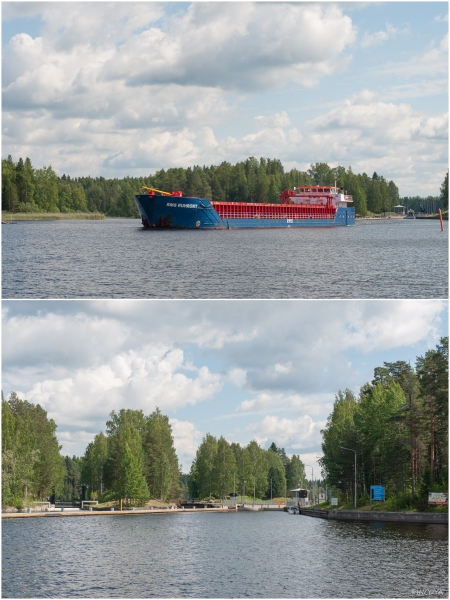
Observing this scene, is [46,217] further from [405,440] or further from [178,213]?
Answer: [405,440]

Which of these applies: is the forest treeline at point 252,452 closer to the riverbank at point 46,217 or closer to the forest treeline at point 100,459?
the forest treeline at point 100,459

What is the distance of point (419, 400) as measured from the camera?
66.5 metres

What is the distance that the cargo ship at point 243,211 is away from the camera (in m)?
110

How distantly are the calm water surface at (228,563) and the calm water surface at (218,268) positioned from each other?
17.1 m

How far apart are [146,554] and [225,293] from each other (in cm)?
1913

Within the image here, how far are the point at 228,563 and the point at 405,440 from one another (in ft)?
98.9

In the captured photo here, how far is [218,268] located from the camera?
213ft

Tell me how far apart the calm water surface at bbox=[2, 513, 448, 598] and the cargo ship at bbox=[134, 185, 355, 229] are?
61.1m

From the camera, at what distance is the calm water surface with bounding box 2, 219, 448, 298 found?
54.0 meters

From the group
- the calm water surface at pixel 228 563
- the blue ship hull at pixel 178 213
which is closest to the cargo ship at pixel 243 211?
the blue ship hull at pixel 178 213

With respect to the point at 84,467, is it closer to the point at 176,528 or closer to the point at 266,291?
the point at 176,528

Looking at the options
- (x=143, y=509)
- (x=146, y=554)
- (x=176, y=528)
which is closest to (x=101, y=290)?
(x=146, y=554)

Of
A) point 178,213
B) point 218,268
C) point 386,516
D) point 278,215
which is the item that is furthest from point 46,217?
point 386,516

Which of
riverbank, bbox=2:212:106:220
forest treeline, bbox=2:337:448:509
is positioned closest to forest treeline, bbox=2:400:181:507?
forest treeline, bbox=2:337:448:509
